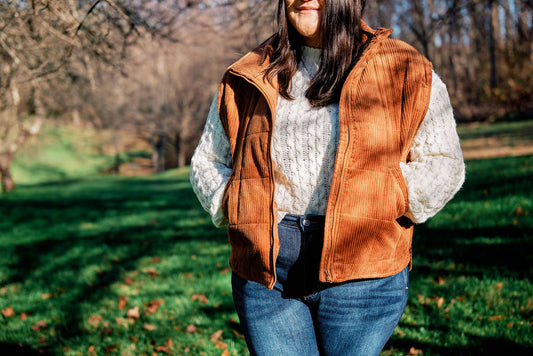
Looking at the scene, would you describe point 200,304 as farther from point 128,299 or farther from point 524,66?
point 524,66

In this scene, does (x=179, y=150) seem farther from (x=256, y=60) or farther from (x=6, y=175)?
(x=256, y=60)

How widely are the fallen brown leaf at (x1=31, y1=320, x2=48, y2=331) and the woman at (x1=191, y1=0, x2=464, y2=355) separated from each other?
10.2 ft

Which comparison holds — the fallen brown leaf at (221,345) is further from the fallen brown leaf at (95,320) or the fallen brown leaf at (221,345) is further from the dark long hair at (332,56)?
the dark long hair at (332,56)

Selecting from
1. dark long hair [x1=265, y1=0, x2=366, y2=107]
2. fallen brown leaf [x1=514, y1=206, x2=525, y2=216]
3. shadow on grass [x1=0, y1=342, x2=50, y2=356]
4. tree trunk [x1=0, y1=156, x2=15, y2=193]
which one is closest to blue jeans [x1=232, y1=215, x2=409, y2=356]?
dark long hair [x1=265, y1=0, x2=366, y2=107]

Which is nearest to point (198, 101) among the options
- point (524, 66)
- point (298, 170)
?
point (524, 66)

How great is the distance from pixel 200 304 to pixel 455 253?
2.78 metres

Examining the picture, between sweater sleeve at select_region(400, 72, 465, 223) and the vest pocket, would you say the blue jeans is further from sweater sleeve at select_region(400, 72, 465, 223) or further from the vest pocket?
sweater sleeve at select_region(400, 72, 465, 223)

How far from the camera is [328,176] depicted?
150cm

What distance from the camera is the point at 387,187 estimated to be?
1.42 m

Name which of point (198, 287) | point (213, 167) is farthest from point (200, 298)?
point (213, 167)

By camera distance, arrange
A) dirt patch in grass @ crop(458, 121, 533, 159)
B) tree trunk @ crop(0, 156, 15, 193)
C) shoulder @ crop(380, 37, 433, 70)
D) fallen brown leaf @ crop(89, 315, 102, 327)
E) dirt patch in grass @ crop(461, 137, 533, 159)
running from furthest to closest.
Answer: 1. tree trunk @ crop(0, 156, 15, 193)
2. dirt patch in grass @ crop(458, 121, 533, 159)
3. dirt patch in grass @ crop(461, 137, 533, 159)
4. fallen brown leaf @ crop(89, 315, 102, 327)
5. shoulder @ crop(380, 37, 433, 70)

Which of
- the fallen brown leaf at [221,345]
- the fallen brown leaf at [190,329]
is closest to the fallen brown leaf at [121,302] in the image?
the fallen brown leaf at [190,329]

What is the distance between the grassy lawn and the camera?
326 centimetres

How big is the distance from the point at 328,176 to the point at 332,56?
46 cm
